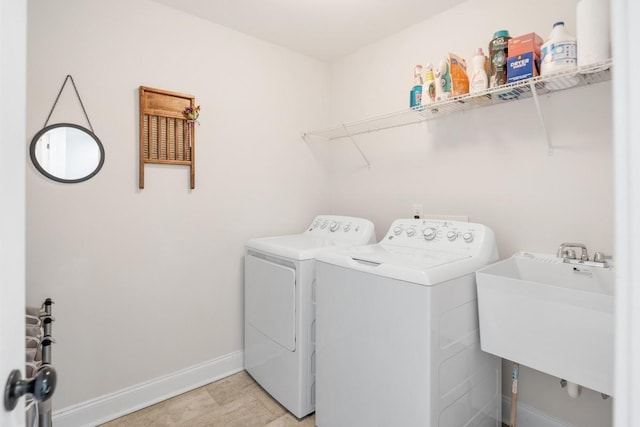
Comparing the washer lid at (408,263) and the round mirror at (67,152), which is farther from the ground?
the round mirror at (67,152)

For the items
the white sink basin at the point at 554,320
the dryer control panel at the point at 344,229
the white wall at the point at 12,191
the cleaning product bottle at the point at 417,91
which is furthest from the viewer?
the dryer control panel at the point at 344,229

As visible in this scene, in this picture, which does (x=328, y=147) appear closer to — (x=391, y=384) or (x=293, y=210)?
(x=293, y=210)

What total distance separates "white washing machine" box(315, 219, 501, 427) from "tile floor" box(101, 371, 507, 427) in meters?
0.30

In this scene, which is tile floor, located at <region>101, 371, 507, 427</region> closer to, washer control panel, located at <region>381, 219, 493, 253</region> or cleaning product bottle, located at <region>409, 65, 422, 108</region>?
washer control panel, located at <region>381, 219, 493, 253</region>

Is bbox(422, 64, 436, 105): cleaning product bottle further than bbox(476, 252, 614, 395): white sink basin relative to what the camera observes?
Yes

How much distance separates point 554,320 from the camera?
1201mm

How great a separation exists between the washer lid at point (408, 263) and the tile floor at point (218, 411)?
99 centimetres

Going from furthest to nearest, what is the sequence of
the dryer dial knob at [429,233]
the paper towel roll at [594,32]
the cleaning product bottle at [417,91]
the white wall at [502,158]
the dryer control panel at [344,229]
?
the dryer control panel at [344,229] → the cleaning product bottle at [417,91] → the dryer dial knob at [429,233] → the white wall at [502,158] → the paper towel roll at [594,32]

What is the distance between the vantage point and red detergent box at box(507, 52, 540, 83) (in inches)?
57.1

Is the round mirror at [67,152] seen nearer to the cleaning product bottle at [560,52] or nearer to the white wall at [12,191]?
the white wall at [12,191]

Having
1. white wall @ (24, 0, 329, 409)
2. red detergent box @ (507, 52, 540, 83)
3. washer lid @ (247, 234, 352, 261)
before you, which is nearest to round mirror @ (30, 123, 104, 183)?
white wall @ (24, 0, 329, 409)

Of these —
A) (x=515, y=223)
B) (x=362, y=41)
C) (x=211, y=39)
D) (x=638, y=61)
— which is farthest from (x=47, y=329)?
(x=362, y=41)

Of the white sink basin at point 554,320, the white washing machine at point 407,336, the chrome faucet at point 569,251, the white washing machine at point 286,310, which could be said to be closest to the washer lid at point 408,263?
the white washing machine at point 407,336

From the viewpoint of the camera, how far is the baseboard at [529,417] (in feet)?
5.42
